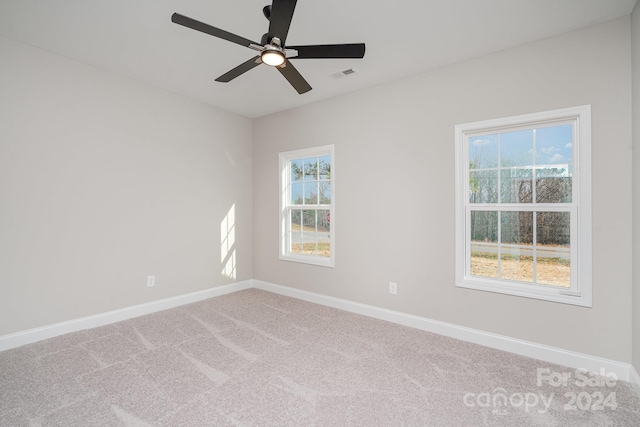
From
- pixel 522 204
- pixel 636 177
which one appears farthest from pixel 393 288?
pixel 636 177

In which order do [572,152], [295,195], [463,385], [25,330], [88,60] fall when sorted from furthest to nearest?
[295,195] < [88,60] < [25,330] < [572,152] < [463,385]

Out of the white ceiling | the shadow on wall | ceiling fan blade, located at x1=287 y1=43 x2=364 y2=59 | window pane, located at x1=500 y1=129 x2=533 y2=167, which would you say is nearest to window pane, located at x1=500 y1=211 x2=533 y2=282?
window pane, located at x1=500 y1=129 x2=533 y2=167

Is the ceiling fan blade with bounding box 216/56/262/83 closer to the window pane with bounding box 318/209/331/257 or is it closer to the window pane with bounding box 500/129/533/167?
the window pane with bounding box 318/209/331/257

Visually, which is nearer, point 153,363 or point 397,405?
point 397,405

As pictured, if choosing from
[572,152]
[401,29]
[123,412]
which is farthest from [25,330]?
[572,152]

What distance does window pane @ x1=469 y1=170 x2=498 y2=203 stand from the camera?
2898 millimetres

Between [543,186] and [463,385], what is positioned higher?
[543,186]

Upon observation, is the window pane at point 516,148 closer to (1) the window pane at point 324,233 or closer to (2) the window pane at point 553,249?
(2) the window pane at point 553,249


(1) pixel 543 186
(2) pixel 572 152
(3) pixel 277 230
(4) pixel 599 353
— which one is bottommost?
(4) pixel 599 353

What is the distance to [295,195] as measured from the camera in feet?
14.9

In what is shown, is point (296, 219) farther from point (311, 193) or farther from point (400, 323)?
point (400, 323)

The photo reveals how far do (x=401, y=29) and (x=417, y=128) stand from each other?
1.04 metres

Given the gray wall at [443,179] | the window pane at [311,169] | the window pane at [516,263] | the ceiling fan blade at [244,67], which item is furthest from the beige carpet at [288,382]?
the ceiling fan blade at [244,67]

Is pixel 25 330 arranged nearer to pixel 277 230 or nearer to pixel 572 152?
pixel 277 230
